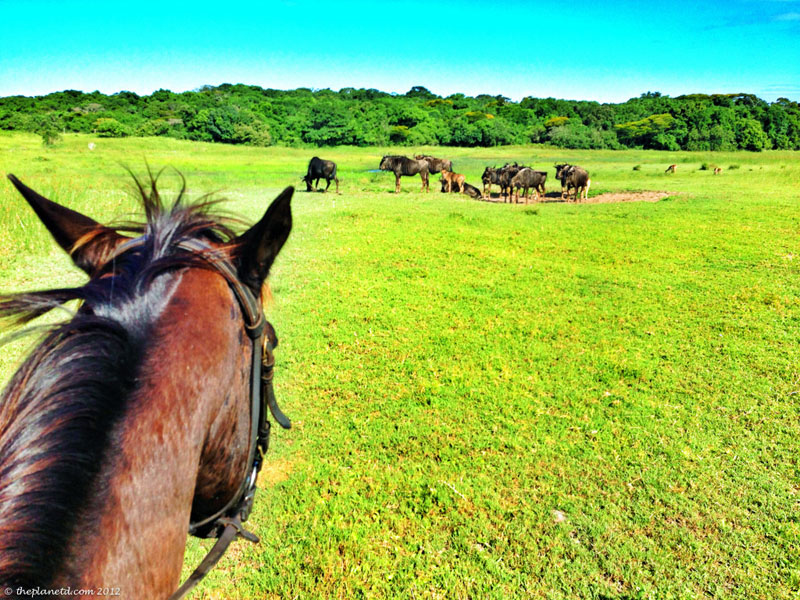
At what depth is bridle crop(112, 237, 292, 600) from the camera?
1.44 meters

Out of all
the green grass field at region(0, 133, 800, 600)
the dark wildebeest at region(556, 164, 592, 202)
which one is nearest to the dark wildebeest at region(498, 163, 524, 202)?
the dark wildebeest at region(556, 164, 592, 202)

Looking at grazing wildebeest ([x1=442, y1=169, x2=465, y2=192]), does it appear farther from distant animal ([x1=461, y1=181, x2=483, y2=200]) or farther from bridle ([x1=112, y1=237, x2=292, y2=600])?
bridle ([x1=112, y1=237, x2=292, y2=600])

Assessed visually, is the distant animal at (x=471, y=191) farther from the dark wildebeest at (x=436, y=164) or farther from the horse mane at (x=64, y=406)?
the horse mane at (x=64, y=406)

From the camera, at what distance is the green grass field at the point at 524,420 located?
342cm

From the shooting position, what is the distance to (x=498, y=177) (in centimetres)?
2558

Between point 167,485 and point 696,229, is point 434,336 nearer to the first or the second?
point 167,485

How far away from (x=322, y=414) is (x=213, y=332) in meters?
4.23

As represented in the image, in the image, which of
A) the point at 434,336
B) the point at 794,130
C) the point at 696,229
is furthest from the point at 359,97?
the point at 434,336

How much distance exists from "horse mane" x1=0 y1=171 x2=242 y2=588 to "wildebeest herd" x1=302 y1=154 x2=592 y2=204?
915 inches

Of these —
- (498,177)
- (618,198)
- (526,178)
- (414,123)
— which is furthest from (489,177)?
(414,123)

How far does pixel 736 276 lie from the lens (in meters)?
10.2

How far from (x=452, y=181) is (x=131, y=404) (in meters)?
26.7

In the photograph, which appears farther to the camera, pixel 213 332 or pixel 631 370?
pixel 631 370

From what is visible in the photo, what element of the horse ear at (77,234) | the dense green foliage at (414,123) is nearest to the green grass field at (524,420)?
the horse ear at (77,234)
